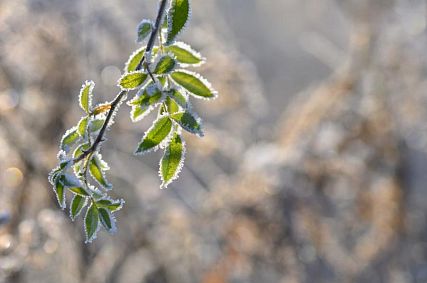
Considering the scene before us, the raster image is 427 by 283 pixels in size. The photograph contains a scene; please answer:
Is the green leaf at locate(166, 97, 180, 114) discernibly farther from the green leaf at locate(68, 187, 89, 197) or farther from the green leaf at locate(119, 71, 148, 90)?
the green leaf at locate(68, 187, 89, 197)

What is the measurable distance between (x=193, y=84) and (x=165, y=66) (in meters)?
0.08

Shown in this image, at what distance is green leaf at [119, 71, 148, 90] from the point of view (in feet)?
3.20

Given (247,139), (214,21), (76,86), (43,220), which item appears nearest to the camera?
(43,220)

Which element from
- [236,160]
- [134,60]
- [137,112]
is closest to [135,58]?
[134,60]

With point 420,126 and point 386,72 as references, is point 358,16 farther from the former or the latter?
point 420,126

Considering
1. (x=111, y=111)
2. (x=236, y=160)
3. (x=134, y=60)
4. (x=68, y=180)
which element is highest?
(x=236, y=160)

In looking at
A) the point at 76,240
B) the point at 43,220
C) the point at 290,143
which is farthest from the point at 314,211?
the point at 43,220

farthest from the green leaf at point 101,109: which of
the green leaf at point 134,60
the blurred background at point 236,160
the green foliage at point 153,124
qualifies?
the blurred background at point 236,160

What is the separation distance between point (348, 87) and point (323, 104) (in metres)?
0.17

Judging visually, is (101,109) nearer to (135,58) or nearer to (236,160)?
(135,58)

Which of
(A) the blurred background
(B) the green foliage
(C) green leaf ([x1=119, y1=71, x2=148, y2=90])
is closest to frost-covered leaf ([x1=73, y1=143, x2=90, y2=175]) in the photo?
(B) the green foliage

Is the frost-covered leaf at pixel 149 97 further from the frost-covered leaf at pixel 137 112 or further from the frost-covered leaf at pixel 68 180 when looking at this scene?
the frost-covered leaf at pixel 68 180

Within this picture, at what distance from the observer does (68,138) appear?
1.06m

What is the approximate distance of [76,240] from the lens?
288 centimetres
